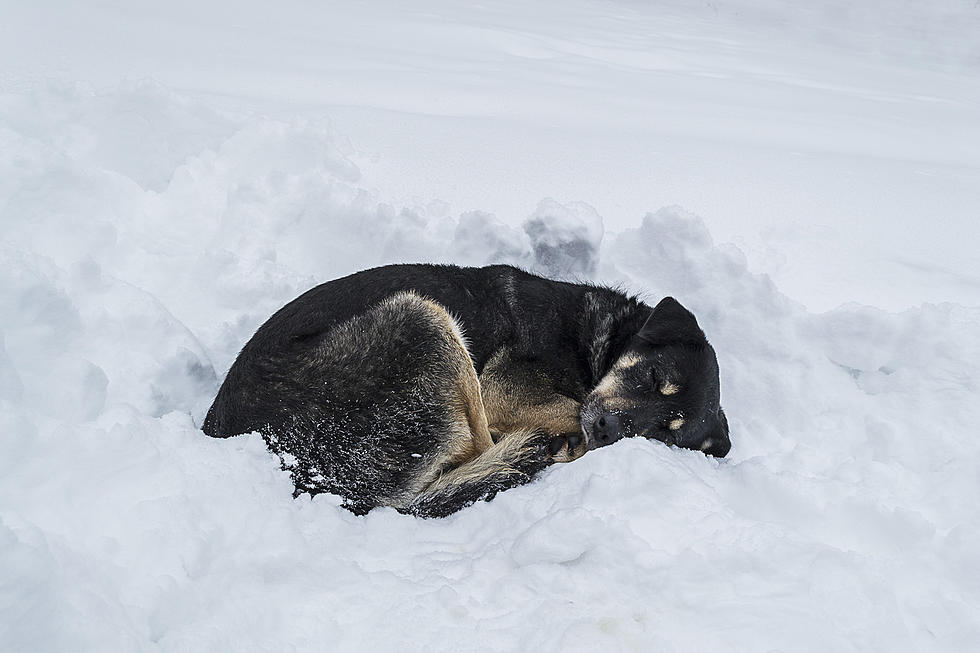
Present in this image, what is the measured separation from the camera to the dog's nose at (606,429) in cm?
406

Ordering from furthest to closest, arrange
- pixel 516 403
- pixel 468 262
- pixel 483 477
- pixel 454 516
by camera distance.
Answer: pixel 468 262 < pixel 516 403 < pixel 483 477 < pixel 454 516

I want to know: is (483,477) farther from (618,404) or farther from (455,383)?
(618,404)

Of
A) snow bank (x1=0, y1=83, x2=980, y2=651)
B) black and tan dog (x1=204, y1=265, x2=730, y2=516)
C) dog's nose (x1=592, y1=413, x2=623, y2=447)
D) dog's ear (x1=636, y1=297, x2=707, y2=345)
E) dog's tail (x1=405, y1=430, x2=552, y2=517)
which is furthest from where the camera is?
dog's ear (x1=636, y1=297, x2=707, y2=345)

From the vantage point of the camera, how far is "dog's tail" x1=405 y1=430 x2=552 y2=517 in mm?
3344

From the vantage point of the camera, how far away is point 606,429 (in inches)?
161

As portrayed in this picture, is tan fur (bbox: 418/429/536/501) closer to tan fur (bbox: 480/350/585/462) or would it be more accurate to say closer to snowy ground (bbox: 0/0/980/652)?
snowy ground (bbox: 0/0/980/652)

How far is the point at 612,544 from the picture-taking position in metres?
2.69

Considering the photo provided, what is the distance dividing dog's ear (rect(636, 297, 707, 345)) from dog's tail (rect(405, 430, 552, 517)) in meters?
1.14

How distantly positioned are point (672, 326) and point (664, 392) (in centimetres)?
41

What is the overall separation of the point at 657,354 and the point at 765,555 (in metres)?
1.94

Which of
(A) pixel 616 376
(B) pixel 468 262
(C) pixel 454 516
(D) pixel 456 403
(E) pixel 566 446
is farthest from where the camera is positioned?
(B) pixel 468 262

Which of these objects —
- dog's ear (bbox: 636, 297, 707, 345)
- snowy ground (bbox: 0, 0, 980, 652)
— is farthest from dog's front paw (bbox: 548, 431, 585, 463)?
dog's ear (bbox: 636, 297, 707, 345)

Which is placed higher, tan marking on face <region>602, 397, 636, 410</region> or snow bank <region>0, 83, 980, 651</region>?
snow bank <region>0, 83, 980, 651</region>

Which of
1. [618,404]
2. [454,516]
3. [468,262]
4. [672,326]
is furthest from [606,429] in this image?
[468,262]
